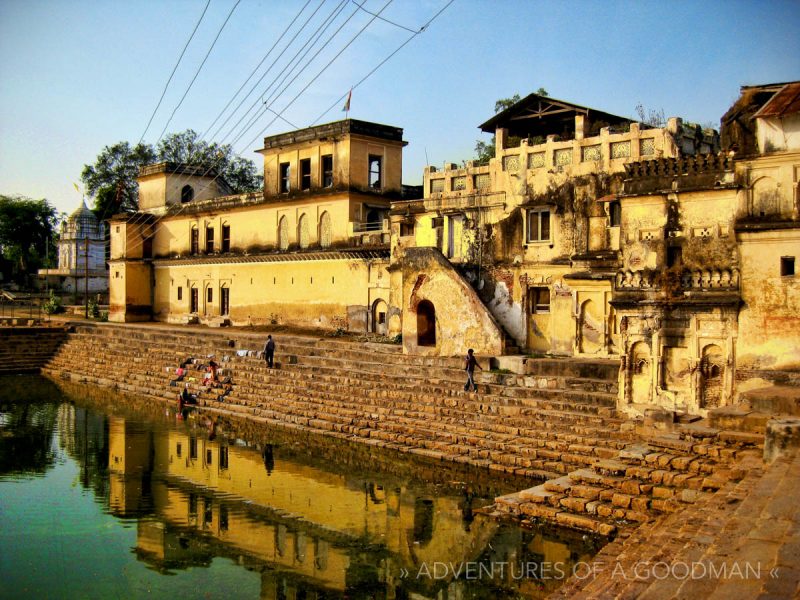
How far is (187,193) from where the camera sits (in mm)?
34969

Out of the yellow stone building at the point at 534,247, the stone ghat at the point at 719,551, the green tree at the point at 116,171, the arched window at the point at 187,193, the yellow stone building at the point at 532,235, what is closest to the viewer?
the stone ghat at the point at 719,551

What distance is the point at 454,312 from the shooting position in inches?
741

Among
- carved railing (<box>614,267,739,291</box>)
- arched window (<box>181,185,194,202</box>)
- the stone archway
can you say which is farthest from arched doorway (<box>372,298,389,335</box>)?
arched window (<box>181,185,194,202</box>)

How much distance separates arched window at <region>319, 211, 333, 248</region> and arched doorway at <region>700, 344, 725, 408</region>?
50.5ft

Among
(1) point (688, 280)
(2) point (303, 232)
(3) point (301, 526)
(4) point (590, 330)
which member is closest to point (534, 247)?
(4) point (590, 330)

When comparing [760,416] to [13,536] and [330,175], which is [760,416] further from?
[330,175]

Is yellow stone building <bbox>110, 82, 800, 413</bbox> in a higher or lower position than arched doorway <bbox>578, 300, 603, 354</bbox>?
higher

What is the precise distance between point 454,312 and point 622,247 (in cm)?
531

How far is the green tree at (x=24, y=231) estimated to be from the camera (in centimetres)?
5809

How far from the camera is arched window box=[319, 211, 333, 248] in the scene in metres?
26.2

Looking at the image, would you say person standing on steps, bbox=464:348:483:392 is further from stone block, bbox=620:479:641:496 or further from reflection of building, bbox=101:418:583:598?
stone block, bbox=620:479:641:496

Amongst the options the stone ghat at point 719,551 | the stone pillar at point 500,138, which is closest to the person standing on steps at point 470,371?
the stone pillar at point 500,138

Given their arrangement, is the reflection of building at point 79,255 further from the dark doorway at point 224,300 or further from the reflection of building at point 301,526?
the reflection of building at point 301,526

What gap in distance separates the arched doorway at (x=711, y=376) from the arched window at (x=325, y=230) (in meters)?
15.4
